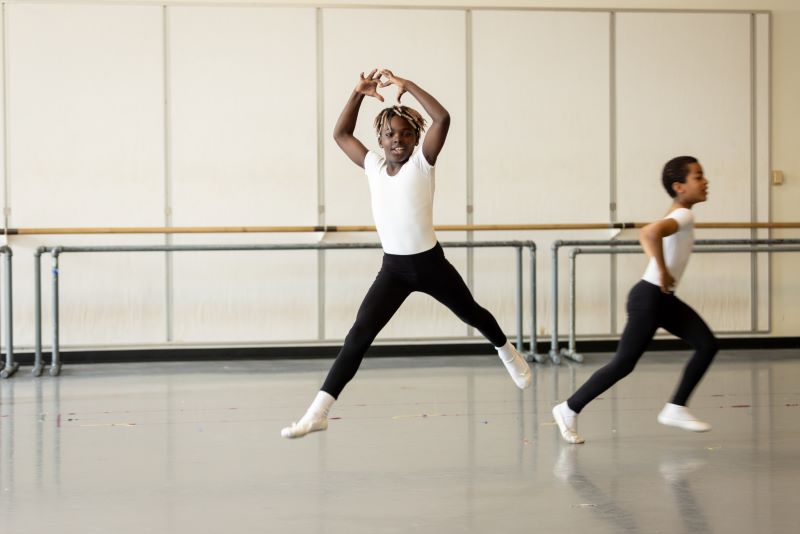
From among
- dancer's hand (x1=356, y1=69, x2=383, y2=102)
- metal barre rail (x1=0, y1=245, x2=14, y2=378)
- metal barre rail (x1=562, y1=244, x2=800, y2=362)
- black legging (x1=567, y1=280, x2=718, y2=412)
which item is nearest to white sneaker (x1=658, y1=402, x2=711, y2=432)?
black legging (x1=567, y1=280, x2=718, y2=412)

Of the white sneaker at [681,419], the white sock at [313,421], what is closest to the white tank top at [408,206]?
the white sock at [313,421]

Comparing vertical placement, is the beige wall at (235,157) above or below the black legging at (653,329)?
above

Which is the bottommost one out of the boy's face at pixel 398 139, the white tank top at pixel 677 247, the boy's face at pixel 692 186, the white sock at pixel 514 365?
the white sock at pixel 514 365

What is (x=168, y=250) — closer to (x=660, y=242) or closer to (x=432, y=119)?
(x=432, y=119)

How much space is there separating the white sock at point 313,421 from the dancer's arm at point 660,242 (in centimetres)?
132

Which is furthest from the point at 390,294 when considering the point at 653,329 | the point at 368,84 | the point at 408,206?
the point at 653,329

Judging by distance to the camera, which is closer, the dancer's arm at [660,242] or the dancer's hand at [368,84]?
the dancer's arm at [660,242]

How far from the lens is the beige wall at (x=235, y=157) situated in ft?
23.6

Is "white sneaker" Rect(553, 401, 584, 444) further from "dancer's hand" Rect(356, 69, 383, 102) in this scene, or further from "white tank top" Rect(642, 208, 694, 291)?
"dancer's hand" Rect(356, 69, 383, 102)

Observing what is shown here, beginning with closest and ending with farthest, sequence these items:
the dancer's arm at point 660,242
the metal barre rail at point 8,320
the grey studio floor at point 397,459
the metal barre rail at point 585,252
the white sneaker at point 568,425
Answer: the grey studio floor at point 397,459
the dancer's arm at point 660,242
the white sneaker at point 568,425
the metal barre rail at point 8,320
the metal barre rail at point 585,252

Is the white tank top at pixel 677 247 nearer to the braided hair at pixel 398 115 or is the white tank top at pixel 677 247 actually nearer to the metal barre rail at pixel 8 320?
the braided hair at pixel 398 115

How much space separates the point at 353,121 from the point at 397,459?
4.51 feet

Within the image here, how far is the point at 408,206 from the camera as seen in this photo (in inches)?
154

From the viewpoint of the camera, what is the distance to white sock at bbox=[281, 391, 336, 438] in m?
3.78
